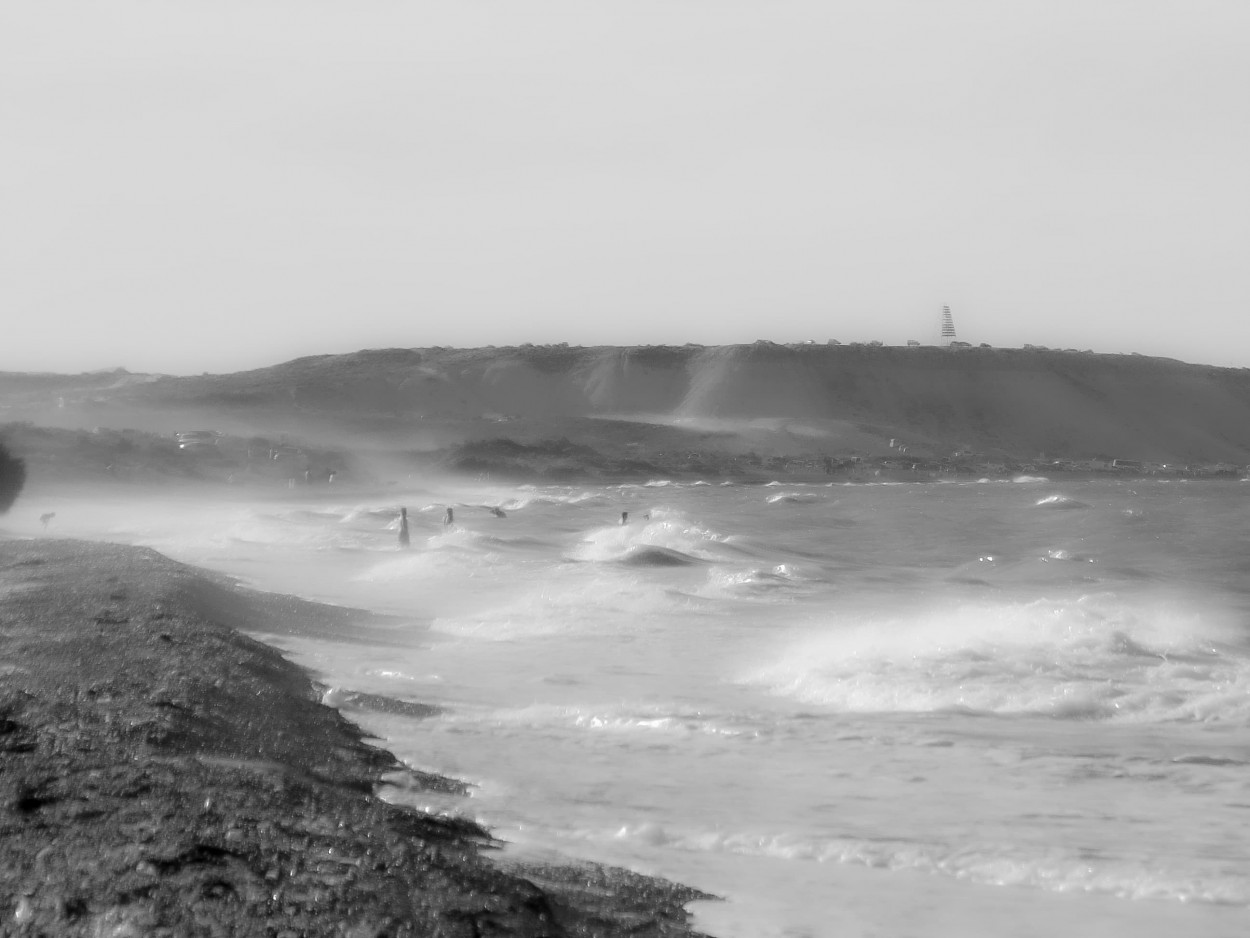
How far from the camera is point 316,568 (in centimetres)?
2589

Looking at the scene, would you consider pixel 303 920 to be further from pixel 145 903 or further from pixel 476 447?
pixel 476 447

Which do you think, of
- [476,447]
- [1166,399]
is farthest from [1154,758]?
[1166,399]

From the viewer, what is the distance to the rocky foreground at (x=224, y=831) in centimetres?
519

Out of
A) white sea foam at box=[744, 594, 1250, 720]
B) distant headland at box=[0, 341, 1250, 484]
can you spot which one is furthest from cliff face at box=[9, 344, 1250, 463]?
white sea foam at box=[744, 594, 1250, 720]

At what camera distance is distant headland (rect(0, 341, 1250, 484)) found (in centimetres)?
9269

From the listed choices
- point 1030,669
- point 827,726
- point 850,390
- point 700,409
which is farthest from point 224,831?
point 850,390

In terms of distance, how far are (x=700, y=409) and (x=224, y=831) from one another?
125845mm

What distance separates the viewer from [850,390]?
5507 inches

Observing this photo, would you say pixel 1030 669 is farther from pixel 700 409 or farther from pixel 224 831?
pixel 700 409

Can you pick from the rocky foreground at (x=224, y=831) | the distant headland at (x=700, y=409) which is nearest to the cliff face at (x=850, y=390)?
the distant headland at (x=700, y=409)

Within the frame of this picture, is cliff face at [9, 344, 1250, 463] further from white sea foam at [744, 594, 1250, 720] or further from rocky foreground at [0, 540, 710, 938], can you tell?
rocky foreground at [0, 540, 710, 938]

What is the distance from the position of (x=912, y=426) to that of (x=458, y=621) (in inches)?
4689

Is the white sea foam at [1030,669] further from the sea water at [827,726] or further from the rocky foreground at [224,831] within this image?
the rocky foreground at [224,831]

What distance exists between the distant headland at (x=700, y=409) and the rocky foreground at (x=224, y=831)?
70981 mm
